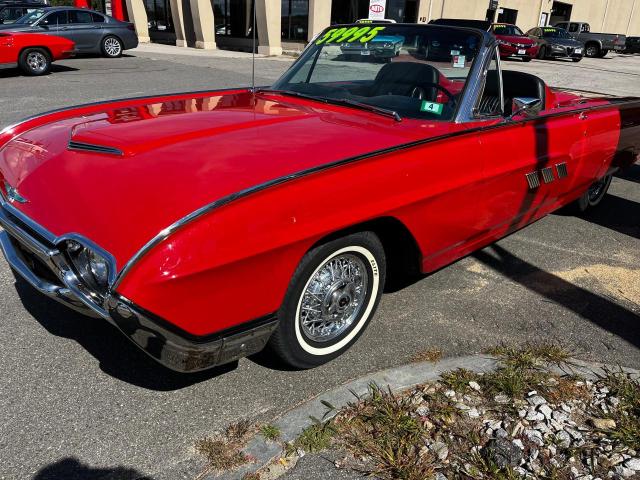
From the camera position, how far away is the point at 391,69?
11.2 feet

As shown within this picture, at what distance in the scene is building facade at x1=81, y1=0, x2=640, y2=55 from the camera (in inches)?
840

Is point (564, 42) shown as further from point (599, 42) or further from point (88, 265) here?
point (88, 265)

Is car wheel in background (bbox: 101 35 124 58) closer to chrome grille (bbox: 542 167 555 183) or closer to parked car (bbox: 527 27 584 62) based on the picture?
chrome grille (bbox: 542 167 555 183)

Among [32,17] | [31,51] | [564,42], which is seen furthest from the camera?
[564,42]

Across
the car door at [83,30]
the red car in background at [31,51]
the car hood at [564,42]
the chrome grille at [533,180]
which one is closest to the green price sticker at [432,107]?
the chrome grille at [533,180]

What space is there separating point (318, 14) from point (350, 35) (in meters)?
19.1

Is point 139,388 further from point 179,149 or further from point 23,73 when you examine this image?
point 23,73

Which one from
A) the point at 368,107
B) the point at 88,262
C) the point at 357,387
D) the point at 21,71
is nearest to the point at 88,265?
the point at 88,262

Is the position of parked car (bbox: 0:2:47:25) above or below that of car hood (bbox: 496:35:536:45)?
above

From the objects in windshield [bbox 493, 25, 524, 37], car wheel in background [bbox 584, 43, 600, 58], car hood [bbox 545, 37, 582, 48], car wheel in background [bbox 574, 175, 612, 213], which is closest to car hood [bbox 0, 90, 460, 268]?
car wheel in background [bbox 574, 175, 612, 213]

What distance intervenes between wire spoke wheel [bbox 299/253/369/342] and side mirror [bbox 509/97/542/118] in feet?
4.76

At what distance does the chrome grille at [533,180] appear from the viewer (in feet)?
10.9

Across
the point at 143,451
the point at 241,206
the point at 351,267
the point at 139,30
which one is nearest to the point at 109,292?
the point at 241,206

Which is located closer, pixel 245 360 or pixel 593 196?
pixel 245 360
